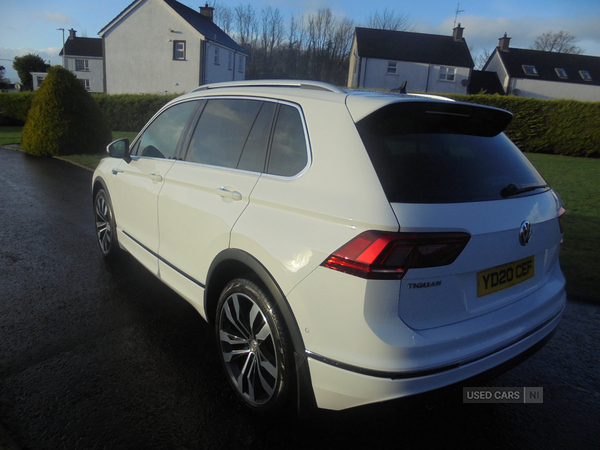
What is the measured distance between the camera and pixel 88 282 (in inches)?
182

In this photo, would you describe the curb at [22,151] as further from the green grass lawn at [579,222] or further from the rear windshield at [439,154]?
the rear windshield at [439,154]

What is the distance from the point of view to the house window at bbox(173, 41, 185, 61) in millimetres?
37662

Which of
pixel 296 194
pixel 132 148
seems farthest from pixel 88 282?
pixel 296 194

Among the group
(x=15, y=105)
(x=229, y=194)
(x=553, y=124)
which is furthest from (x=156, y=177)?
(x=15, y=105)

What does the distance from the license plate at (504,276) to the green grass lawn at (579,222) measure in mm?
2870

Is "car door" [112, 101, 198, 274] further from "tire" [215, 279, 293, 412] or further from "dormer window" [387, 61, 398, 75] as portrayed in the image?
"dormer window" [387, 61, 398, 75]

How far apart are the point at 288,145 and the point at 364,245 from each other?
2.97 feet

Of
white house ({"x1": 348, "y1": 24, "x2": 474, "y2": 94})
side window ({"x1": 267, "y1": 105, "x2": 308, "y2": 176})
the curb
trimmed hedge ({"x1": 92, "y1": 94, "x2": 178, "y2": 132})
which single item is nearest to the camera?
side window ({"x1": 267, "y1": 105, "x2": 308, "y2": 176})

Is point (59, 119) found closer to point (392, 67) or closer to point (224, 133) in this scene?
point (224, 133)

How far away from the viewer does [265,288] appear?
2447 mm

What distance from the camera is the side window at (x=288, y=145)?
2.48 m

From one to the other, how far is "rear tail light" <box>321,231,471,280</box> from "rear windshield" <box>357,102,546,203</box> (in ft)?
0.61

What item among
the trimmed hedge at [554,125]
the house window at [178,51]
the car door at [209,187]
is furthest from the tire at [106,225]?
the house window at [178,51]

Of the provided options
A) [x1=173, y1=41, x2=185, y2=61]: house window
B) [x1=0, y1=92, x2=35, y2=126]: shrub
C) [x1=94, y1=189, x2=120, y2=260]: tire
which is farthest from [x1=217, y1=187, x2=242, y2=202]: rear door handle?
[x1=173, y1=41, x2=185, y2=61]: house window
